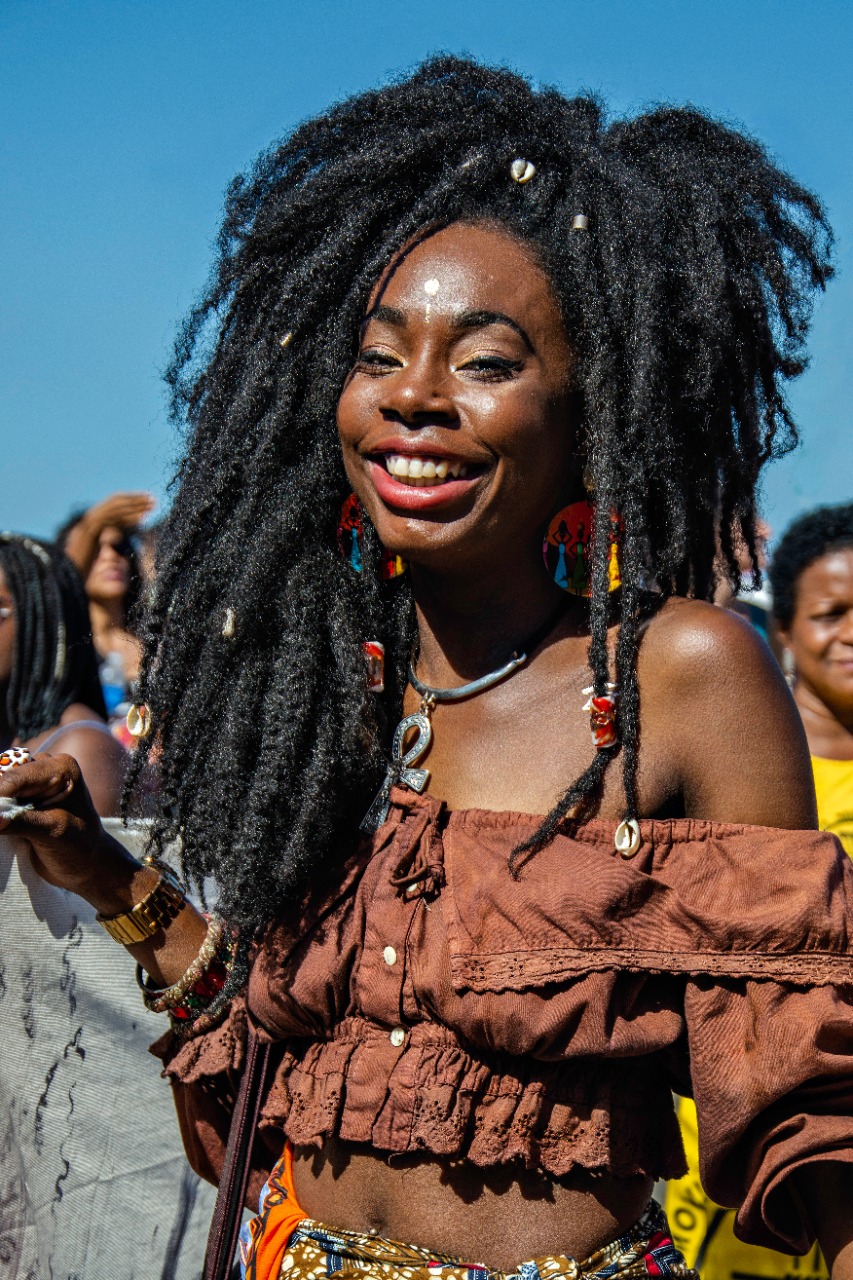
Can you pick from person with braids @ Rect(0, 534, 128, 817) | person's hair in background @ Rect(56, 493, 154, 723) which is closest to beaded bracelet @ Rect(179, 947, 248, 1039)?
person with braids @ Rect(0, 534, 128, 817)

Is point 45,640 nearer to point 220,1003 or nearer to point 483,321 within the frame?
point 220,1003

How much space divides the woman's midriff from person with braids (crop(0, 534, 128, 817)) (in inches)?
86.5

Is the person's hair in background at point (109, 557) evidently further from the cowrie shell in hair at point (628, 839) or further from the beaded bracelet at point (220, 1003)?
the cowrie shell in hair at point (628, 839)

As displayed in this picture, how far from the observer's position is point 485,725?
2.29 meters

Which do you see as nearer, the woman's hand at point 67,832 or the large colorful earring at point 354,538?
the woman's hand at point 67,832

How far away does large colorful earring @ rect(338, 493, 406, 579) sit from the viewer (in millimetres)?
2518

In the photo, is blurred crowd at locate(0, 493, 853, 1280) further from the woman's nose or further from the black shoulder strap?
the woman's nose

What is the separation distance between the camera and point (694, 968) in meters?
1.96

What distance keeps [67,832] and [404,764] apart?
0.59 meters

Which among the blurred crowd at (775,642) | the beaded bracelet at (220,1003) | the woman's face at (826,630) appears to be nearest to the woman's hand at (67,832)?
the beaded bracelet at (220,1003)

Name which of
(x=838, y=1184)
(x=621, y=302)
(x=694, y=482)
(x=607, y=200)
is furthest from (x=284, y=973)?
(x=607, y=200)

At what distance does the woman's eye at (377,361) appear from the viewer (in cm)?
224

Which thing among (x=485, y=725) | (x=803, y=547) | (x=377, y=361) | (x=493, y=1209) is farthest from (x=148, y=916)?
(x=803, y=547)

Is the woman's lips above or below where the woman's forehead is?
below
